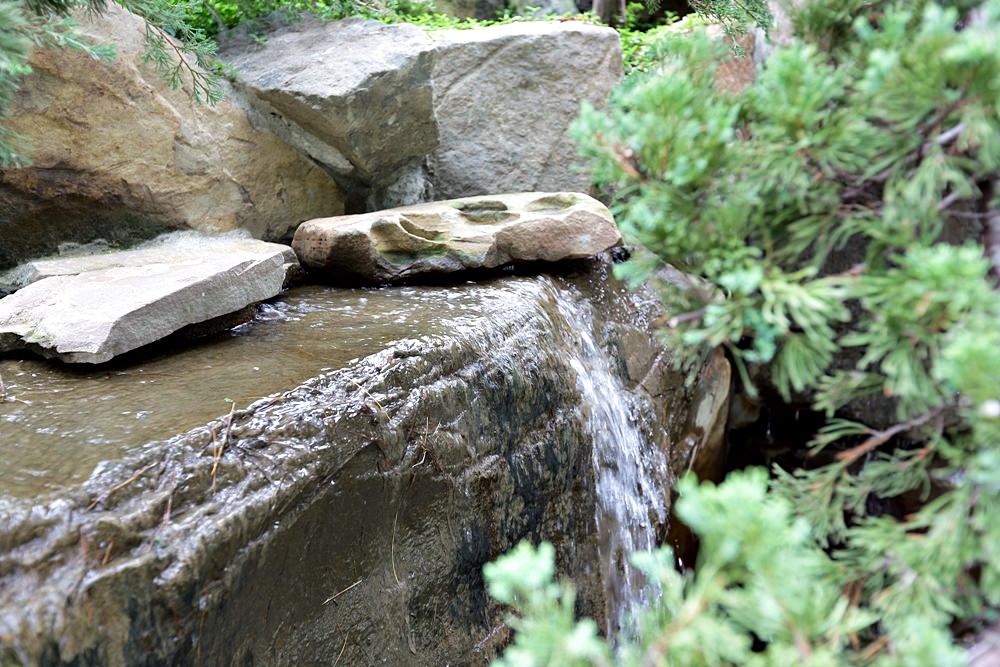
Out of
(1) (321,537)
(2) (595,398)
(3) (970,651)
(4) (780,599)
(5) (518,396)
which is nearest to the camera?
(4) (780,599)

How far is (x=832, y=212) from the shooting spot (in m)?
1.21

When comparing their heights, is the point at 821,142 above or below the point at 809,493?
above

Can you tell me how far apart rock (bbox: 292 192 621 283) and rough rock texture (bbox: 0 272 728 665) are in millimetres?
441

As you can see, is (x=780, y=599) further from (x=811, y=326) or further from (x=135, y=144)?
(x=135, y=144)

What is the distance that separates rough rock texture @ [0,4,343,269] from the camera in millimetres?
3590

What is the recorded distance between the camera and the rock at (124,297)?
2.72 m

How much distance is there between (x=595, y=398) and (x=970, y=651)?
2588mm

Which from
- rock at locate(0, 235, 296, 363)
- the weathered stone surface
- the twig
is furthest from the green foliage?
the weathered stone surface

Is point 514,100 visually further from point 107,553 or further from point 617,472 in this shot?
point 107,553

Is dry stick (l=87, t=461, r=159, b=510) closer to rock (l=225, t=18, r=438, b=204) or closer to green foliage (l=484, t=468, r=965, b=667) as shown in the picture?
green foliage (l=484, t=468, r=965, b=667)

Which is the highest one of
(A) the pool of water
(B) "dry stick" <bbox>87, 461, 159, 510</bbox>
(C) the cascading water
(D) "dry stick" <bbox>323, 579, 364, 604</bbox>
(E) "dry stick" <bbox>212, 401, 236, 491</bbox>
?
(B) "dry stick" <bbox>87, 461, 159, 510</bbox>

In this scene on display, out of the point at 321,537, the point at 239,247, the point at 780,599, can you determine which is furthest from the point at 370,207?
the point at 780,599

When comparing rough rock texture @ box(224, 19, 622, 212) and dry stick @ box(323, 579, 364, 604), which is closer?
dry stick @ box(323, 579, 364, 604)

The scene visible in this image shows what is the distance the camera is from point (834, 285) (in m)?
1.17
